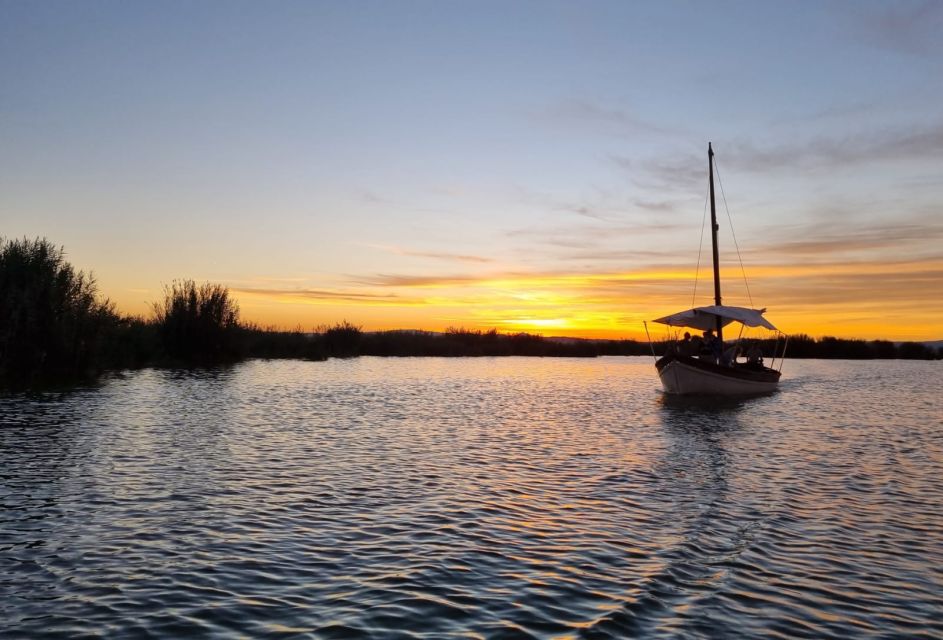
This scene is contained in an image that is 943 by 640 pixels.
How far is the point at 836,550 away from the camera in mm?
8891

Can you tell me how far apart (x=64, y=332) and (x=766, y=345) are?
268 ft

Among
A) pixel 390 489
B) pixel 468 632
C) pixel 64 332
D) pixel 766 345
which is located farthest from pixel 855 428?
pixel 766 345

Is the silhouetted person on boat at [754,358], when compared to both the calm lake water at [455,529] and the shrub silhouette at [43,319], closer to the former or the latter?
the calm lake water at [455,529]

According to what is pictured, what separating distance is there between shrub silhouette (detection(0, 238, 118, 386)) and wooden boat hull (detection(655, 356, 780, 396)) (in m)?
26.8

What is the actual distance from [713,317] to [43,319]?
33505 mm

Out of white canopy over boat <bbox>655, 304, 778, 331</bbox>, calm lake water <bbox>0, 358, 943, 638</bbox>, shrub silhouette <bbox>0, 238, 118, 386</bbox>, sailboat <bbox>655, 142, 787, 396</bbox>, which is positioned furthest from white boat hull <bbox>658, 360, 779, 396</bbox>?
shrub silhouette <bbox>0, 238, 118, 386</bbox>

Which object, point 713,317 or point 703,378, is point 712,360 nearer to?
point 703,378

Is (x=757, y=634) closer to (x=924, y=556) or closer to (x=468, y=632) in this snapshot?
(x=468, y=632)

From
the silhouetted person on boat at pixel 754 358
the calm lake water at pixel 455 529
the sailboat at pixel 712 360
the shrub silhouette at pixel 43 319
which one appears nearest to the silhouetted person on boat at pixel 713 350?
the sailboat at pixel 712 360

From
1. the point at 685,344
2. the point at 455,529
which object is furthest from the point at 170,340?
the point at 455,529

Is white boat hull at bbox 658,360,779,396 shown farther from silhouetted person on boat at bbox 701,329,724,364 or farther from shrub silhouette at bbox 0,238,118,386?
shrub silhouette at bbox 0,238,118,386

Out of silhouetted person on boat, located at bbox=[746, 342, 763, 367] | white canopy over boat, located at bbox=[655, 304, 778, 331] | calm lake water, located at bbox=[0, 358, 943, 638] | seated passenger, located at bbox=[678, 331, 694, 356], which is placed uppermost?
white canopy over boat, located at bbox=[655, 304, 778, 331]

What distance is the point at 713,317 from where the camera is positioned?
40.2m

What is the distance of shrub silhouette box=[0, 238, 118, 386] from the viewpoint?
1107 inches
